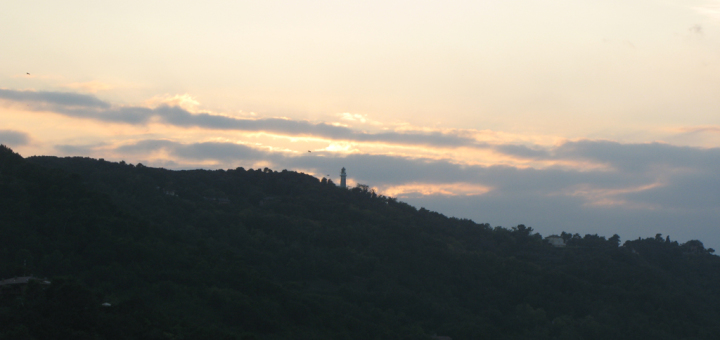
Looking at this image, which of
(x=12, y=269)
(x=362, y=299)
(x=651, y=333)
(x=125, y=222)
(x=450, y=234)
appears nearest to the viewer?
(x=12, y=269)

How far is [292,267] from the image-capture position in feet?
204

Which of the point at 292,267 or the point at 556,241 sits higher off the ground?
the point at 556,241

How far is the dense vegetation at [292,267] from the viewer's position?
1532 inches

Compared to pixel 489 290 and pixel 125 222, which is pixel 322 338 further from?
pixel 489 290

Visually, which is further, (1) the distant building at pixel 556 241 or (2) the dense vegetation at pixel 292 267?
(1) the distant building at pixel 556 241

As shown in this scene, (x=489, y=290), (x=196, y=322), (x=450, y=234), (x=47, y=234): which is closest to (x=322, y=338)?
(x=196, y=322)

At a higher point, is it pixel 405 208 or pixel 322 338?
pixel 405 208

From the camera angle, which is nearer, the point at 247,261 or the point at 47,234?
the point at 47,234

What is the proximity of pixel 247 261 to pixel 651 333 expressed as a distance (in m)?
36.4

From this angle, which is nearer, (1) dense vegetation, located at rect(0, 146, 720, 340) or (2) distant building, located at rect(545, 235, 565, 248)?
(1) dense vegetation, located at rect(0, 146, 720, 340)

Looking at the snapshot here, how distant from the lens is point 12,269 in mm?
35188

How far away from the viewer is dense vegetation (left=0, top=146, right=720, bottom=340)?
3891 centimetres

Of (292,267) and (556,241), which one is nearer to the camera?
(292,267)

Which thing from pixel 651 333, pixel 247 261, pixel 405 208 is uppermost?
pixel 405 208
